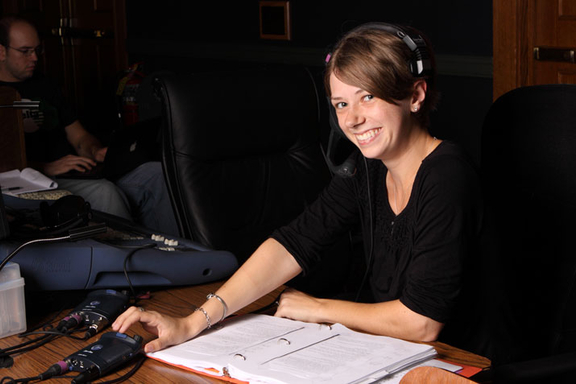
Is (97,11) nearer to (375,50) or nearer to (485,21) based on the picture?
(485,21)

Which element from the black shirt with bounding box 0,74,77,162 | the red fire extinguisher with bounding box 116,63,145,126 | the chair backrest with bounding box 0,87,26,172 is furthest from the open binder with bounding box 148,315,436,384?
the red fire extinguisher with bounding box 116,63,145,126

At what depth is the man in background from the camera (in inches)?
117

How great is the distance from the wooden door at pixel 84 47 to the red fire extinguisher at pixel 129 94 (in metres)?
0.62

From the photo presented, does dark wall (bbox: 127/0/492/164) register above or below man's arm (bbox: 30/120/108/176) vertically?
above

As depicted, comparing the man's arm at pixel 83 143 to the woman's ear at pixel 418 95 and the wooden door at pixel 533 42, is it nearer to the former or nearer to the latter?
the wooden door at pixel 533 42

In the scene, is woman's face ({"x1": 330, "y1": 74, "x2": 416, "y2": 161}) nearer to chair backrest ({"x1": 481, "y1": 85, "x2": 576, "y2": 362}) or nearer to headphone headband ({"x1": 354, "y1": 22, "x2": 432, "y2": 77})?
headphone headband ({"x1": 354, "y1": 22, "x2": 432, "y2": 77})

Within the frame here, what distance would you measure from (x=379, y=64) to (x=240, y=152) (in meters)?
0.86

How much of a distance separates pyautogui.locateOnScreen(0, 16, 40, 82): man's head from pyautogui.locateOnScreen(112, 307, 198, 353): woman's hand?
8.11 ft

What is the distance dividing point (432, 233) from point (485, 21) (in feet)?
7.38

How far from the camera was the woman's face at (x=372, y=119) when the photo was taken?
4.76 feet

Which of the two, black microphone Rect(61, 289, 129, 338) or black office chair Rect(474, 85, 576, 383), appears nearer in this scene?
black microphone Rect(61, 289, 129, 338)

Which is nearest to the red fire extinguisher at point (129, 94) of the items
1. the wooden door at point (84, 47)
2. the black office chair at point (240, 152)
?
the wooden door at point (84, 47)

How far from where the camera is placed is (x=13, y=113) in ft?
7.73

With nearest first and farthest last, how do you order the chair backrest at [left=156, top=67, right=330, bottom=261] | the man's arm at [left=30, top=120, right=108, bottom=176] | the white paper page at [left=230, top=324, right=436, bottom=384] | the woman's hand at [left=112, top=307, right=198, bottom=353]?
the white paper page at [left=230, top=324, right=436, bottom=384], the woman's hand at [left=112, top=307, right=198, bottom=353], the chair backrest at [left=156, top=67, right=330, bottom=261], the man's arm at [left=30, top=120, right=108, bottom=176]
